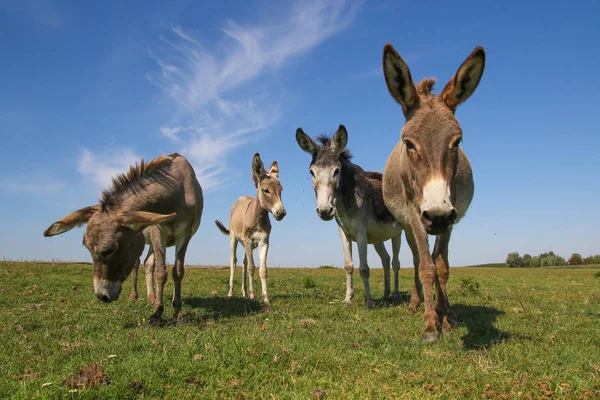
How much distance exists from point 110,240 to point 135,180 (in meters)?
1.44

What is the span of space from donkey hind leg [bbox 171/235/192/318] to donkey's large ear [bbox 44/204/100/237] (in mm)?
1753

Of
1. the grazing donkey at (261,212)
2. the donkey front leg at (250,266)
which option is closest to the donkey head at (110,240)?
the grazing donkey at (261,212)

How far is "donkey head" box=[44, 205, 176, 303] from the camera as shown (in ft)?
23.3

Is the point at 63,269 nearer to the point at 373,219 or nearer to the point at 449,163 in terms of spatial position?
the point at 373,219

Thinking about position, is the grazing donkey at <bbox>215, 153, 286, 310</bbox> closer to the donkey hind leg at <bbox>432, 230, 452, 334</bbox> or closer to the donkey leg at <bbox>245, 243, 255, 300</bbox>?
the donkey leg at <bbox>245, 243, 255, 300</bbox>

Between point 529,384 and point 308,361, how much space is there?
195cm

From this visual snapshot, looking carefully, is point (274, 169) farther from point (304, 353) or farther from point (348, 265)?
point (304, 353)

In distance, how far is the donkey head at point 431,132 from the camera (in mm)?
4281

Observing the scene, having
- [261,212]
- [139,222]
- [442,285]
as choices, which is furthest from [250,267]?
[442,285]

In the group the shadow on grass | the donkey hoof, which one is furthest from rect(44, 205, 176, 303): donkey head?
the shadow on grass

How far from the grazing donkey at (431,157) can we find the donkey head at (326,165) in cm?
246

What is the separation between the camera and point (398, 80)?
5.42 meters

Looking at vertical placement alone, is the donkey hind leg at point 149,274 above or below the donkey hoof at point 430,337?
above

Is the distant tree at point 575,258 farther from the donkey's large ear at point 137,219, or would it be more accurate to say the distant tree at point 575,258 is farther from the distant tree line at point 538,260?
the donkey's large ear at point 137,219
